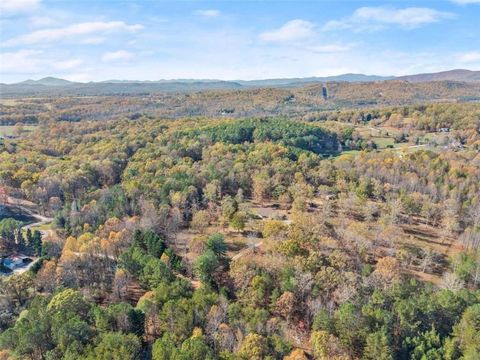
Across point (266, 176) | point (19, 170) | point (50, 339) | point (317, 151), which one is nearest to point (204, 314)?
point (50, 339)

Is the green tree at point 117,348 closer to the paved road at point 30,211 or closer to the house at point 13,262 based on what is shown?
the house at point 13,262

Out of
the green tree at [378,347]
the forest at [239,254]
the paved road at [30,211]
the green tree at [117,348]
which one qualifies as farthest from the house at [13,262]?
the green tree at [378,347]

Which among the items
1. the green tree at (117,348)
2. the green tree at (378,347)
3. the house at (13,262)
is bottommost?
the house at (13,262)

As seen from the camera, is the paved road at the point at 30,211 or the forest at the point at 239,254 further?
the paved road at the point at 30,211

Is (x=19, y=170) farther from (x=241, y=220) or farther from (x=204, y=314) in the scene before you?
(x=204, y=314)

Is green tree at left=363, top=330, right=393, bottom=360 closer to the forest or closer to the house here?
the forest

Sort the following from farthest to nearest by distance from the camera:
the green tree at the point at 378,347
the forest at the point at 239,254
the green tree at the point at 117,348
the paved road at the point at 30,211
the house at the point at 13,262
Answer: the paved road at the point at 30,211 < the house at the point at 13,262 < the forest at the point at 239,254 < the green tree at the point at 378,347 < the green tree at the point at 117,348

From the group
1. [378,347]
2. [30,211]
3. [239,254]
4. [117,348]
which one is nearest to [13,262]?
[30,211]

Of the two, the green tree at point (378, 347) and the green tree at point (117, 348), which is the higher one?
the green tree at point (117, 348)
